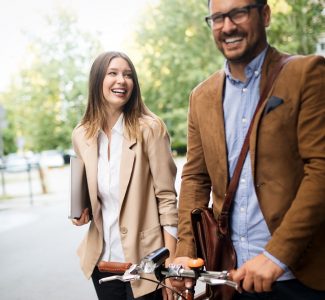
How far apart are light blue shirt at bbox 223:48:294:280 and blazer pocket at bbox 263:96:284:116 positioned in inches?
4.6

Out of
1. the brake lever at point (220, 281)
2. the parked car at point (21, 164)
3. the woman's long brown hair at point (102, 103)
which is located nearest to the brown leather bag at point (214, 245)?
the brake lever at point (220, 281)

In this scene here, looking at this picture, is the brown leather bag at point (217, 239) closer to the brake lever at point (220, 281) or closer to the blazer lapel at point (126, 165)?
the brake lever at point (220, 281)

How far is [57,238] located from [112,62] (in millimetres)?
6239

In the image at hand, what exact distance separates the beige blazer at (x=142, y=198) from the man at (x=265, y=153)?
57 centimetres

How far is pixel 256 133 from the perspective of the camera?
1.75 metres

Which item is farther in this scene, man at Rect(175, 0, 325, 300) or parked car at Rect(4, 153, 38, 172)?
parked car at Rect(4, 153, 38, 172)

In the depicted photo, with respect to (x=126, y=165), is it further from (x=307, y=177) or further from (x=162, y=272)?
(x=307, y=177)

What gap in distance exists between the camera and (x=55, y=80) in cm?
3428

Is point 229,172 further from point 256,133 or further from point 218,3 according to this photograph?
point 218,3

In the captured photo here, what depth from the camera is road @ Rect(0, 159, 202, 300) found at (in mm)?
5699

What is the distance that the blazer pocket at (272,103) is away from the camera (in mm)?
1718

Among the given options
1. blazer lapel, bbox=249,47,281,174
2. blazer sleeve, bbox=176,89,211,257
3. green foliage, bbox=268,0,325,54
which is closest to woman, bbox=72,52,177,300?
blazer sleeve, bbox=176,89,211,257

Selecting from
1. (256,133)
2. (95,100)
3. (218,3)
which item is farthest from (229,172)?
(95,100)

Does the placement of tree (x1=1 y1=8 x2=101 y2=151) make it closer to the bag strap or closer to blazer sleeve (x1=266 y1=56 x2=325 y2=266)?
the bag strap
